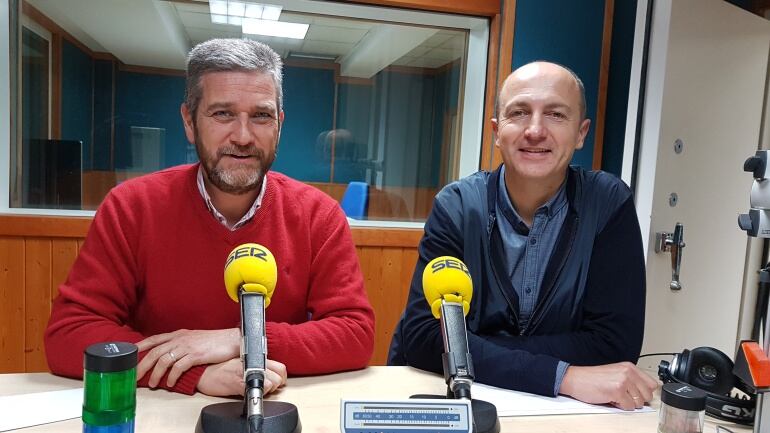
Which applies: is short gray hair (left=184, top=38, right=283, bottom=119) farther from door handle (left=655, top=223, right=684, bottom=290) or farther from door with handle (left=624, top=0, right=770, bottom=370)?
door handle (left=655, top=223, right=684, bottom=290)

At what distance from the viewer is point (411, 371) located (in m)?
1.34

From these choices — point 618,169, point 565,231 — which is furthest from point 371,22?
point 565,231

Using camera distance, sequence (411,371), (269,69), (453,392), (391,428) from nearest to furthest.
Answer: (391,428), (453,392), (411,371), (269,69)

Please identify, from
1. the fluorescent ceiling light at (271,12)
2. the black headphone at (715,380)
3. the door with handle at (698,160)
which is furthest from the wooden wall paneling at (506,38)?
the black headphone at (715,380)

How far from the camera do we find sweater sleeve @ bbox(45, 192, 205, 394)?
119 cm

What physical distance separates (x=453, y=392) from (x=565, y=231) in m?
0.72

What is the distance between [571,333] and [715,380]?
0.32m

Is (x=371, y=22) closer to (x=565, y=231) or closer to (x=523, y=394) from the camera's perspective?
(x=565, y=231)

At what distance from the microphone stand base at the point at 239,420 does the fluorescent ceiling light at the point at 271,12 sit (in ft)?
7.41

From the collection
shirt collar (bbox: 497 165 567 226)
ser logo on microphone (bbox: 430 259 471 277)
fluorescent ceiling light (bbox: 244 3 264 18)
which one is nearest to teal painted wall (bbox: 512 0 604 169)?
fluorescent ceiling light (bbox: 244 3 264 18)

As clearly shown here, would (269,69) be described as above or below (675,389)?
above

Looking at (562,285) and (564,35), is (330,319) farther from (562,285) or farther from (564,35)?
(564,35)

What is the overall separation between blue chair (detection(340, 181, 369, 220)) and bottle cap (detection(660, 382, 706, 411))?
2179 mm

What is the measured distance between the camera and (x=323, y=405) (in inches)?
43.1
